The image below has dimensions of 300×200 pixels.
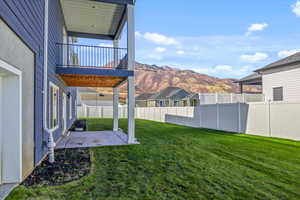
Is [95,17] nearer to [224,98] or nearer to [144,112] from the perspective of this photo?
[224,98]

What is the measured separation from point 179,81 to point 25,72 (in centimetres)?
7992

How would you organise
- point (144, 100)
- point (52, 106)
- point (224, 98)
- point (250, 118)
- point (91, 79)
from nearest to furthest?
1. point (52, 106)
2. point (91, 79)
3. point (250, 118)
4. point (224, 98)
5. point (144, 100)

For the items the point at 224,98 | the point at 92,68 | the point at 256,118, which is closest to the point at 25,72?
the point at 92,68

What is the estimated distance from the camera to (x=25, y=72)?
A: 3.69 m

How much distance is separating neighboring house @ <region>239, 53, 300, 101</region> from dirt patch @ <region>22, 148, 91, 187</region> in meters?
13.3

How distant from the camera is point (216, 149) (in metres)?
6.35

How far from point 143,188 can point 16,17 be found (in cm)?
338

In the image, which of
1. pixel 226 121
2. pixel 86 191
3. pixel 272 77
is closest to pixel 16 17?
pixel 86 191

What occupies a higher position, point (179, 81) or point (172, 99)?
point (179, 81)

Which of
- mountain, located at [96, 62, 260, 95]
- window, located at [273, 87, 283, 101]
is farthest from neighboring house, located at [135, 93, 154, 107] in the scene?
Result: mountain, located at [96, 62, 260, 95]

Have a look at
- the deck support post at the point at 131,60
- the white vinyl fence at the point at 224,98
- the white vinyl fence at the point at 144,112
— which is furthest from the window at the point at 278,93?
the deck support post at the point at 131,60

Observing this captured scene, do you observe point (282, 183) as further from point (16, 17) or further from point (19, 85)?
point (16, 17)

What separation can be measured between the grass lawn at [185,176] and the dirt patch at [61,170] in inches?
8.7

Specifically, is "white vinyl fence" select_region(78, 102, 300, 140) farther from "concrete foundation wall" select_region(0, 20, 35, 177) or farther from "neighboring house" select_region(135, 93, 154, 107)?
"neighboring house" select_region(135, 93, 154, 107)
